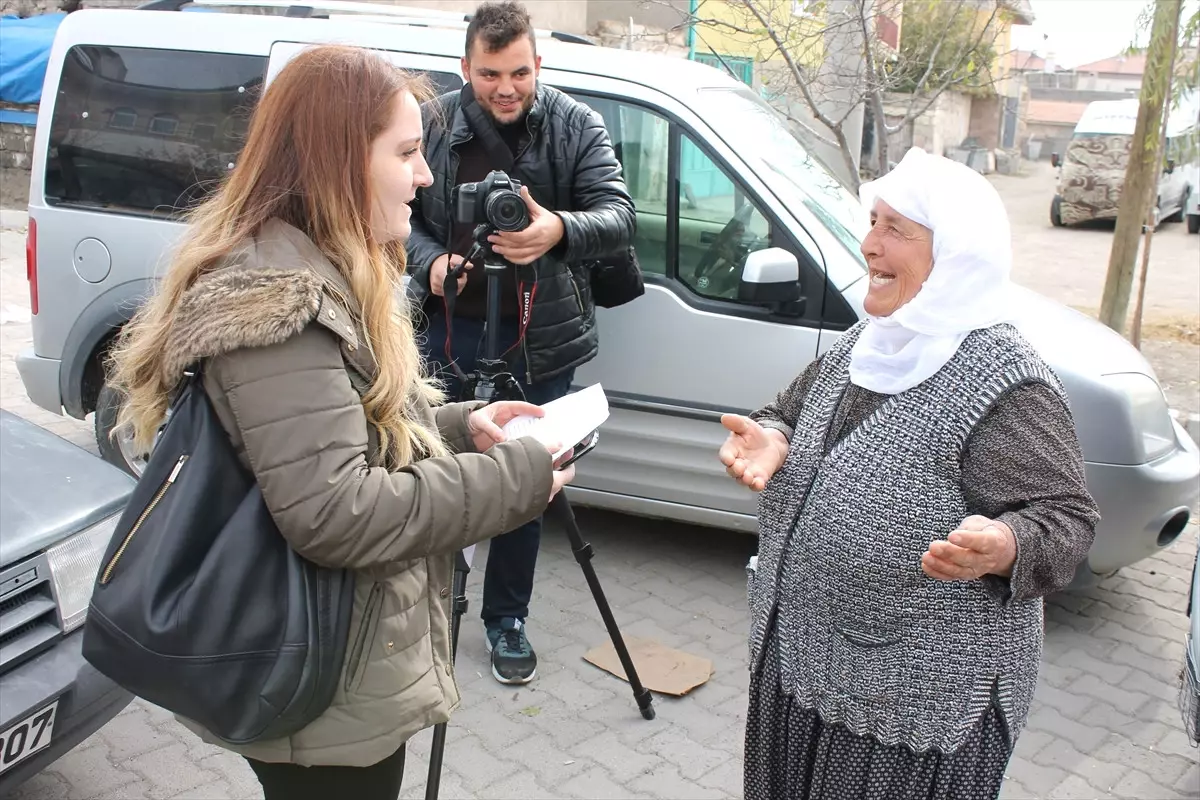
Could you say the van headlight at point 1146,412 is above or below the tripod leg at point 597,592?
above

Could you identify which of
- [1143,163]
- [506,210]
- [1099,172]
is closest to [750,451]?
[506,210]

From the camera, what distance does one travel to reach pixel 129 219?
4664 mm

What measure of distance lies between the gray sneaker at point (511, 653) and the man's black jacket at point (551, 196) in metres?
0.91

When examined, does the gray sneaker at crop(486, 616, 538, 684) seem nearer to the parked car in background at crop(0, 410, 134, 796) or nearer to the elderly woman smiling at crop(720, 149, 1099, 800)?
the parked car in background at crop(0, 410, 134, 796)

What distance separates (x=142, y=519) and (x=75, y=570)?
1.39 metres

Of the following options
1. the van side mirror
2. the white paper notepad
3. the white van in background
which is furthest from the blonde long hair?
the white van in background

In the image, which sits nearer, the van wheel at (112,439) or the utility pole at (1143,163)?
the van wheel at (112,439)

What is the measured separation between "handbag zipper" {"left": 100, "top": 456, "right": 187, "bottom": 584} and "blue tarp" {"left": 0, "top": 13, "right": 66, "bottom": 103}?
40.1 feet

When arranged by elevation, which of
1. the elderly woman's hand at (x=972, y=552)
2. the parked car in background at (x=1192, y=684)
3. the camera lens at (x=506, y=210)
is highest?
the camera lens at (x=506, y=210)

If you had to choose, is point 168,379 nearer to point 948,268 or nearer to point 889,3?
point 948,268

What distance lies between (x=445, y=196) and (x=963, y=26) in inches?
179

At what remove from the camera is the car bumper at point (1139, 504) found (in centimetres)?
381

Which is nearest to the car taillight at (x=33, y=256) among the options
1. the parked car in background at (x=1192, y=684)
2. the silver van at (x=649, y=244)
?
the silver van at (x=649, y=244)

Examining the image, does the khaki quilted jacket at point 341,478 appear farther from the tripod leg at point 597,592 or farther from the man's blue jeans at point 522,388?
the man's blue jeans at point 522,388
